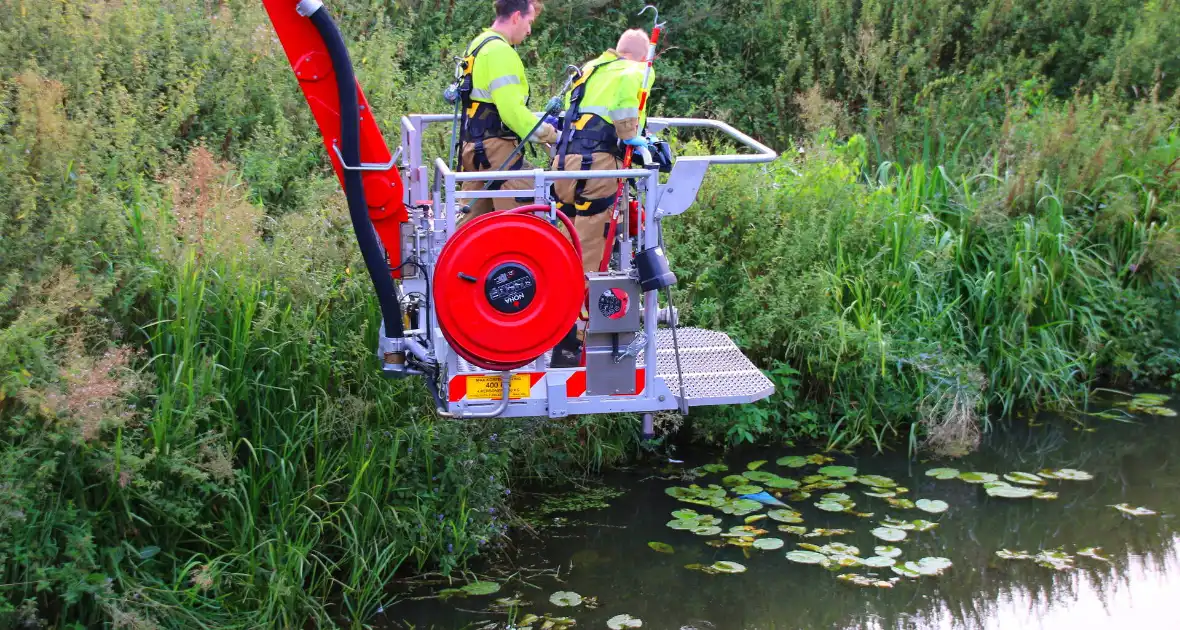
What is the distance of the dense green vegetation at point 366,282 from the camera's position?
456cm

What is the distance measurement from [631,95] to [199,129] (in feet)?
10.1

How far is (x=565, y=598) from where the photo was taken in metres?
5.14

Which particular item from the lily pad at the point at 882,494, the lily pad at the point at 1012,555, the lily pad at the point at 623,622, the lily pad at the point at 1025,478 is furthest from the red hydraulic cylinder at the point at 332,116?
the lily pad at the point at 1025,478

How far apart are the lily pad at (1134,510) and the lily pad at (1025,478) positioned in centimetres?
42

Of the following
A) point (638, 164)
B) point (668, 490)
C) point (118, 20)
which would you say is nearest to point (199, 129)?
point (118, 20)

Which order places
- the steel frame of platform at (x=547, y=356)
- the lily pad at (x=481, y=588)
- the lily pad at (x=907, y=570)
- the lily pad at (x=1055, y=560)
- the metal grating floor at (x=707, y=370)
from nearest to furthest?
the steel frame of platform at (x=547, y=356) < the metal grating floor at (x=707, y=370) < the lily pad at (x=481, y=588) < the lily pad at (x=907, y=570) < the lily pad at (x=1055, y=560)

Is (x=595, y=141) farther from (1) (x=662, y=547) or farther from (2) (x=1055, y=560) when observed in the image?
(2) (x=1055, y=560)

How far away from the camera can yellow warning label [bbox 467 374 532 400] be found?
177 inches

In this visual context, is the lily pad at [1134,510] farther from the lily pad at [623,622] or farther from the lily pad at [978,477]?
the lily pad at [623,622]

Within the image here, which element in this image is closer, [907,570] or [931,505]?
[907,570]

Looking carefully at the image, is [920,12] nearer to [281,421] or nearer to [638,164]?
[638,164]

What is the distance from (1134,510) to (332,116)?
4.69 meters

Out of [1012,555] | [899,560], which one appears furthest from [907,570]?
[1012,555]

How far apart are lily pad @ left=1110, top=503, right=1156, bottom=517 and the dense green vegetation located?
95 centimetres
